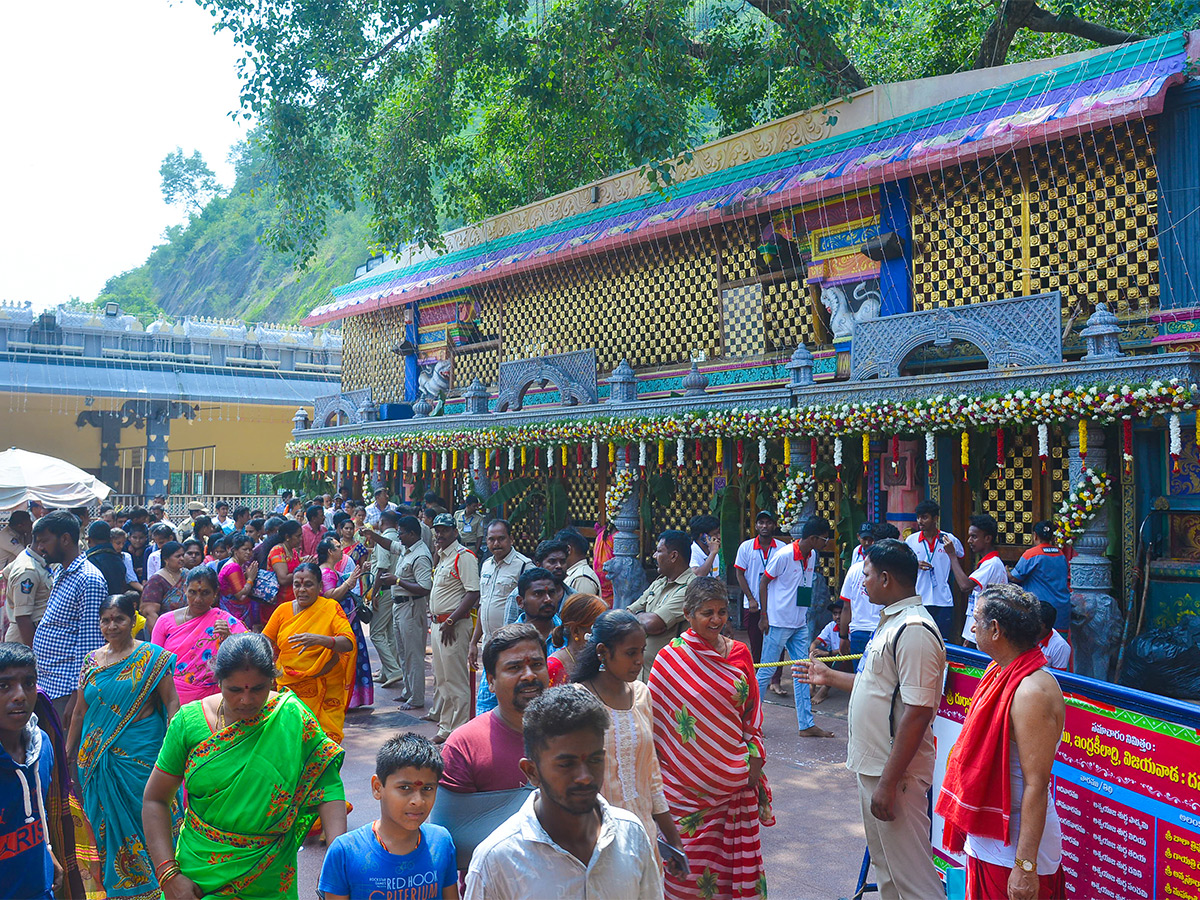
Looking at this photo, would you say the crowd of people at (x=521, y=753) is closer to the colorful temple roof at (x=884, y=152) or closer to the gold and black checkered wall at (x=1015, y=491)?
the gold and black checkered wall at (x=1015, y=491)

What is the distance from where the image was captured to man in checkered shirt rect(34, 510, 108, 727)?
5203 millimetres

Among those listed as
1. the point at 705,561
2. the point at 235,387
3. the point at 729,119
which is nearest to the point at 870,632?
the point at 705,561

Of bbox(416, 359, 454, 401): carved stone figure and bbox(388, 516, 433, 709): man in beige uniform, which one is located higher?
bbox(416, 359, 454, 401): carved stone figure

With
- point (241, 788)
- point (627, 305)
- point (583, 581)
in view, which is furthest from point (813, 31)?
point (241, 788)

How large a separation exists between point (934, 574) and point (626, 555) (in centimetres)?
491

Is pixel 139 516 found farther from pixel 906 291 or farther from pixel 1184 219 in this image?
pixel 1184 219

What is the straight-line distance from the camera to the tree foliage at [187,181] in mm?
72062

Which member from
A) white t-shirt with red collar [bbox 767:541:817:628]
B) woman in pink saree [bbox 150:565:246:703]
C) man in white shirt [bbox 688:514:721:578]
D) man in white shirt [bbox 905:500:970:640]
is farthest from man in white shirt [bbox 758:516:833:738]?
woman in pink saree [bbox 150:565:246:703]

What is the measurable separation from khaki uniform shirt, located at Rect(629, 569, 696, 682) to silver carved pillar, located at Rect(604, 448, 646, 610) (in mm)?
6119

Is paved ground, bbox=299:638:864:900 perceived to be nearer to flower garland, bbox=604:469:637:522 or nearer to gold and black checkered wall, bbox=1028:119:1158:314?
flower garland, bbox=604:469:637:522

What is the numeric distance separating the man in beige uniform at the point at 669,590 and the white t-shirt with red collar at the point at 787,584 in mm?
2384

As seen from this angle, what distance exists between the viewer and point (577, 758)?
7.19ft

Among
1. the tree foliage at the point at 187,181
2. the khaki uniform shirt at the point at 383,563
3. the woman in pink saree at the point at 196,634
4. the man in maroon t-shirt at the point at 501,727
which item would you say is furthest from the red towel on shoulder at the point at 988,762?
the tree foliage at the point at 187,181

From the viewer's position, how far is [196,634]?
16.2 feet
